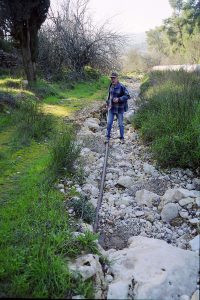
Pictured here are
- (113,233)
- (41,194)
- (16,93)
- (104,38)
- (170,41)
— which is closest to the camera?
(113,233)

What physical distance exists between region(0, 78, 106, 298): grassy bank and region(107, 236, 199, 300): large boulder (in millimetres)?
311

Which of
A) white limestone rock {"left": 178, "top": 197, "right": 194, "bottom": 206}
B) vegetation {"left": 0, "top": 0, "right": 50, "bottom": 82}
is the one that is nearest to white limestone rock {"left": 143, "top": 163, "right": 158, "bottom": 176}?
white limestone rock {"left": 178, "top": 197, "right": 194, "bottom": 206}

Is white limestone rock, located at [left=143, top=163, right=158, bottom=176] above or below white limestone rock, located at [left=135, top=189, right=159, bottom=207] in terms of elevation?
above

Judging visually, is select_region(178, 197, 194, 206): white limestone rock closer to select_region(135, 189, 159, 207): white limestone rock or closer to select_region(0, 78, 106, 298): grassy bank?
select_region(135, 189, 159, 207): white limestone rock

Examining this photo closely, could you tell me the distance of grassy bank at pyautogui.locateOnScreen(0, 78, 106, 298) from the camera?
278 centimetres

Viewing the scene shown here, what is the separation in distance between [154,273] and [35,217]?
5.19 ft

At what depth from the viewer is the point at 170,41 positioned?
41.2m

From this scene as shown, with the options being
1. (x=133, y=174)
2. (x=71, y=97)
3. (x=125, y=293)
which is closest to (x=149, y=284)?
(x=125, y=293)

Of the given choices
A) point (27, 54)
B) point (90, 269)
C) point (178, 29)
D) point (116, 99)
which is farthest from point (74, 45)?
point (178, 29)

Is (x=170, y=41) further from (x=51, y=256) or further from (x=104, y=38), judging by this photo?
(x=51, y=256)

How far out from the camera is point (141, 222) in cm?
446

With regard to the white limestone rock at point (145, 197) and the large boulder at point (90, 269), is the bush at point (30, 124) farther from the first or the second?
the large boulder at point (90, 269)

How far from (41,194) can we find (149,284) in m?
2.24

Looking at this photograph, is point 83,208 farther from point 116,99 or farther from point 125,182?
point 116,99
